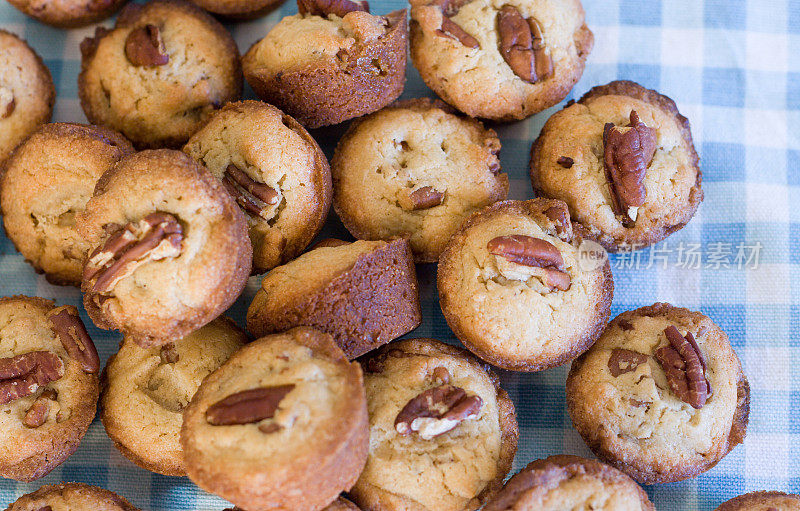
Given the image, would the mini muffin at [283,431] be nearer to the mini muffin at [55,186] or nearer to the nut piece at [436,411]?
the nut piece at [436,411]

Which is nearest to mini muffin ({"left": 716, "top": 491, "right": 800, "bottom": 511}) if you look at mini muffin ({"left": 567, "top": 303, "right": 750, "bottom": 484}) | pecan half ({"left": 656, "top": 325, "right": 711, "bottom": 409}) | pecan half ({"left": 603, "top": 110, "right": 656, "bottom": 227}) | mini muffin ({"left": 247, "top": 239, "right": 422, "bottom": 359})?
mini muffin ({"left": 567, "top": 303, "right": 750, "bottom": 484})

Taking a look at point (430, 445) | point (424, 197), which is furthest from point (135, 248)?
point (430, 445)

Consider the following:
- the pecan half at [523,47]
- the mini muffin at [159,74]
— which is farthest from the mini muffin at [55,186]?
the pecan half at [523,47]

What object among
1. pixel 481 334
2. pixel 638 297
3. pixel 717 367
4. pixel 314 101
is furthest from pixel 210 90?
pixel 717 367

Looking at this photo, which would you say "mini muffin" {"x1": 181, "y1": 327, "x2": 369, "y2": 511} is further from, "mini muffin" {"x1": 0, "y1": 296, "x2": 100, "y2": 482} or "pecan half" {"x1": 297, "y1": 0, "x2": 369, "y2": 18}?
"pecan half" {"x1": 297, "y1": 0, "x2": 369, "y2": 18}

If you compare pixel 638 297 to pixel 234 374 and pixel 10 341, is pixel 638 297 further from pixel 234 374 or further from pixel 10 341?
pixel 10 341
